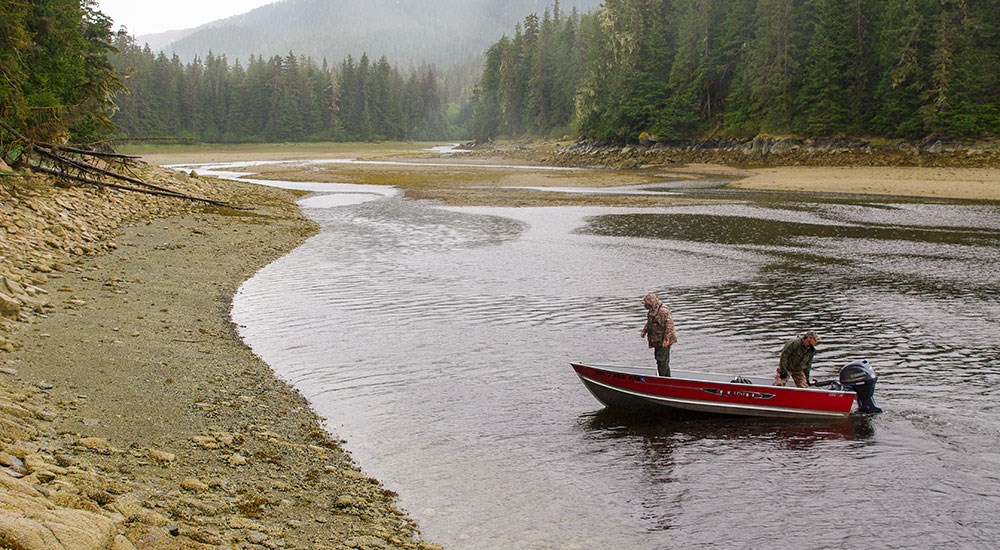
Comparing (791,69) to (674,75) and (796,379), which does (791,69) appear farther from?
(796,379)

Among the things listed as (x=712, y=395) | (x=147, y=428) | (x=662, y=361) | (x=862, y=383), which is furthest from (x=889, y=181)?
(x=147, y=428)

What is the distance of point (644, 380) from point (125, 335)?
1095 centimetres

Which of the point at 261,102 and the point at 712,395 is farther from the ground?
the point at 261,102

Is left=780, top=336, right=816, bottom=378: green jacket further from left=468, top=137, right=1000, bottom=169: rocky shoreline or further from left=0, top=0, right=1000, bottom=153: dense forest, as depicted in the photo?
left=468, top=137, right=1000, bottom=169: rocky shoreline

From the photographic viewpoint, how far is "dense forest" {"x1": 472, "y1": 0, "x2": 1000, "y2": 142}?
6719 centimetres

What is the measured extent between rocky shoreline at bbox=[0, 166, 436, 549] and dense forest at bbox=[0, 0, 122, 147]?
5873 mm

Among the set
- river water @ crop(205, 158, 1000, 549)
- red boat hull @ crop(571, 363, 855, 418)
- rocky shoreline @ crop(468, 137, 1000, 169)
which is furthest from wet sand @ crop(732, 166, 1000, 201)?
red boat hull @ crop(571, 363, 855, 418)

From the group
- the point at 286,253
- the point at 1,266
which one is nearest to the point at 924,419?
the point at 1,266

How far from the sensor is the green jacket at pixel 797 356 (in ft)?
48.6

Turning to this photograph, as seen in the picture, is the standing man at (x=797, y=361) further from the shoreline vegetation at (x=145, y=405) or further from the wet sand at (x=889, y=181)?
the wet sand at (x=889, y=181)

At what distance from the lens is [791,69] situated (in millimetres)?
81000

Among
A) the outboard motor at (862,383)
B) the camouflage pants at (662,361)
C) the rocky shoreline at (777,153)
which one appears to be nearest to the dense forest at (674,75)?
the rocky shoreline at (777,153)

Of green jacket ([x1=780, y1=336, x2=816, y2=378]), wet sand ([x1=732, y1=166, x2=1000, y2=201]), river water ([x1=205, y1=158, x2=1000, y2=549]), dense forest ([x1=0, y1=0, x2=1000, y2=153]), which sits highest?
dense forest ([x1=0, y1=0, x2=1000, y2=153])

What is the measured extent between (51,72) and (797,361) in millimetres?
38357
